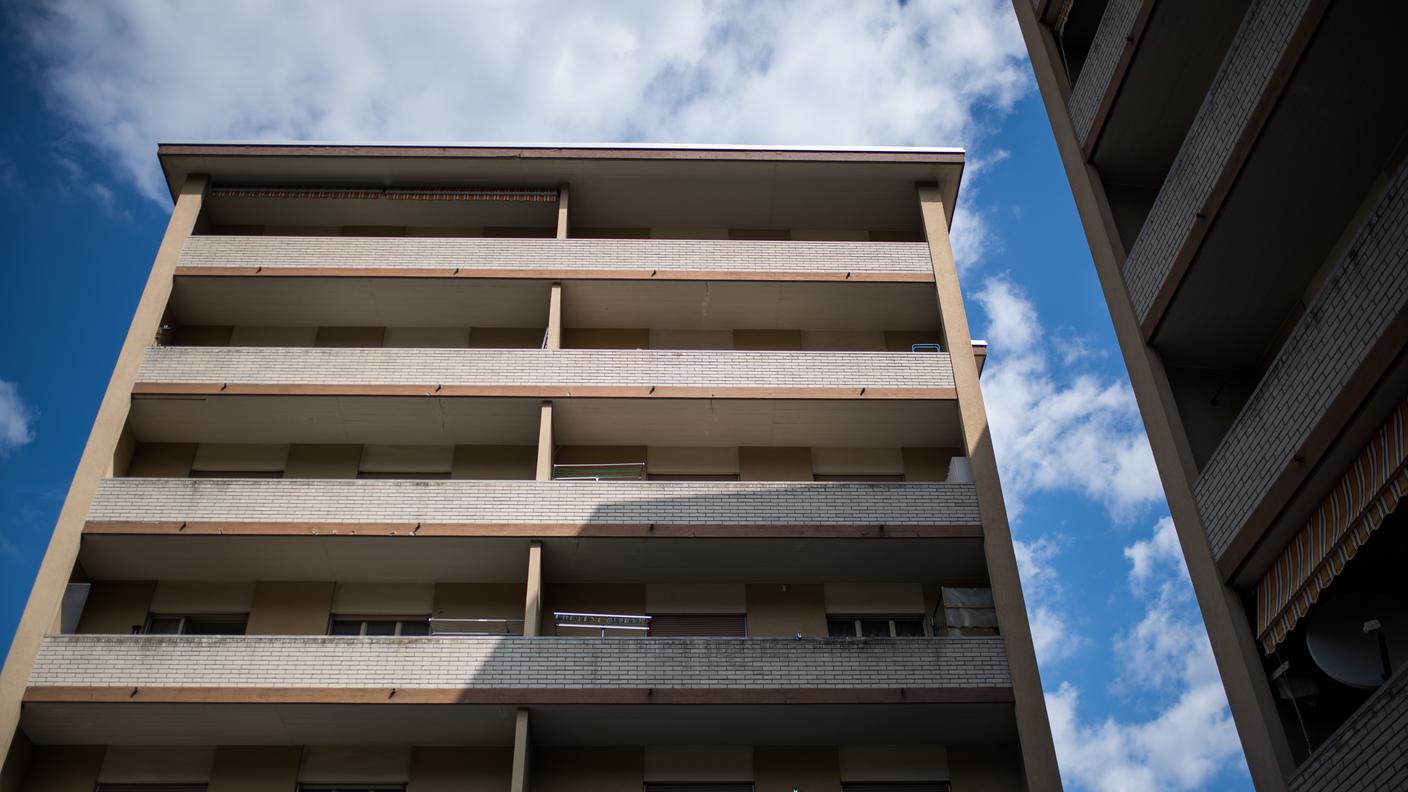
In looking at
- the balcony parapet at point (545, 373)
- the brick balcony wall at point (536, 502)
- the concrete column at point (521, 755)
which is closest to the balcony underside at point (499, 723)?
the concrete column at point (521, 755)

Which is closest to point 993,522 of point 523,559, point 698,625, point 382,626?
point 698,625

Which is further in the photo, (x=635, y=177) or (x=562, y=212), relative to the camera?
(x=635, y=177)

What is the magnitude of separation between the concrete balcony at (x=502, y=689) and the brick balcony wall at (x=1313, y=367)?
6057mm

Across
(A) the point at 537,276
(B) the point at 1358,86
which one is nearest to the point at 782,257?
(A) the point at 537,276

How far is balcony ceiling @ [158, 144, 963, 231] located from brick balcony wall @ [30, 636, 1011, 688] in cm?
989

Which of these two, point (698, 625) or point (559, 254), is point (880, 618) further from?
point (559, 254)

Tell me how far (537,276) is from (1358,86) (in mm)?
14059

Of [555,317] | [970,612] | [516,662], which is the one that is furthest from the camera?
[555,317]

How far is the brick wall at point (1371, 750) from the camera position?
29.4 feet

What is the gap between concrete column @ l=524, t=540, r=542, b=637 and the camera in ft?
56.6

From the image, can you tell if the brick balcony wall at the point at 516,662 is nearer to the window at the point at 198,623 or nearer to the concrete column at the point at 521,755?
the concrete column at the point at 521,755

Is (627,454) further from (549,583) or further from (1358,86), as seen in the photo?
(1358,86)

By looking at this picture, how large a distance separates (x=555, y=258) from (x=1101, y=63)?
1065 centimetres

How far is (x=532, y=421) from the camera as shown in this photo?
2028 cm
